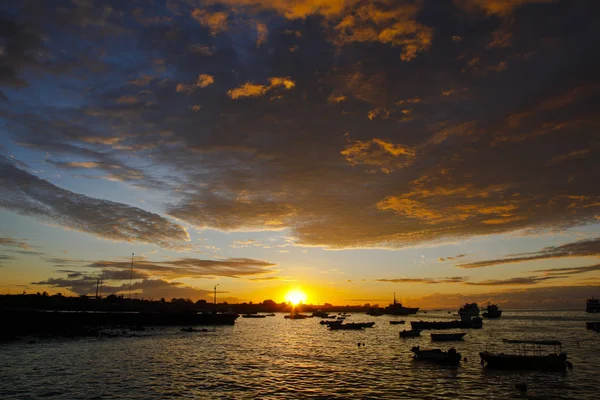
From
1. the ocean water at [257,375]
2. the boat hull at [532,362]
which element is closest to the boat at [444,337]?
A: the ocean water at [257,375]

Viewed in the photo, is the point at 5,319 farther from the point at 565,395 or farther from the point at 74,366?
the point at 565,395

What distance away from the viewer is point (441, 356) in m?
56.2

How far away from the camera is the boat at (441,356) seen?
181 ft

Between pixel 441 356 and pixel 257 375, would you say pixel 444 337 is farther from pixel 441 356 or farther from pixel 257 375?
pixel 257 375

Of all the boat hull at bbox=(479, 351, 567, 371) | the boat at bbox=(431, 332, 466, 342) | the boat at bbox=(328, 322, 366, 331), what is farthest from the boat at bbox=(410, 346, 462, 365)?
the boat at bbox=(328, 322, 366, 331)

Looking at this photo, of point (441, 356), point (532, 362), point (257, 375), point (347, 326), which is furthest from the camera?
point (347, 326)

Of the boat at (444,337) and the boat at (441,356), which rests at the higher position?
the boat at (441,356)

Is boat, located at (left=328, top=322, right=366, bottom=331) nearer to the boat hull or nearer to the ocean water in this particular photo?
the ocean water

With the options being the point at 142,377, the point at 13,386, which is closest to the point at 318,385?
the point at 142,377

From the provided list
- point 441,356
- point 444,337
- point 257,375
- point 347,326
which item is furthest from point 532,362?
point 347,326

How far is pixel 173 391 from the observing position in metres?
38.5

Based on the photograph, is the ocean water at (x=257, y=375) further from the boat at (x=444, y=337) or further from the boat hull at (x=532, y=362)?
the boat at (x=444, y=337)

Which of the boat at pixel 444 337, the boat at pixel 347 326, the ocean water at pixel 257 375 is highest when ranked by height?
the ocean water at pixel 257 375

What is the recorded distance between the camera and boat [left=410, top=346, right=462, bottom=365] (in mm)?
55281
